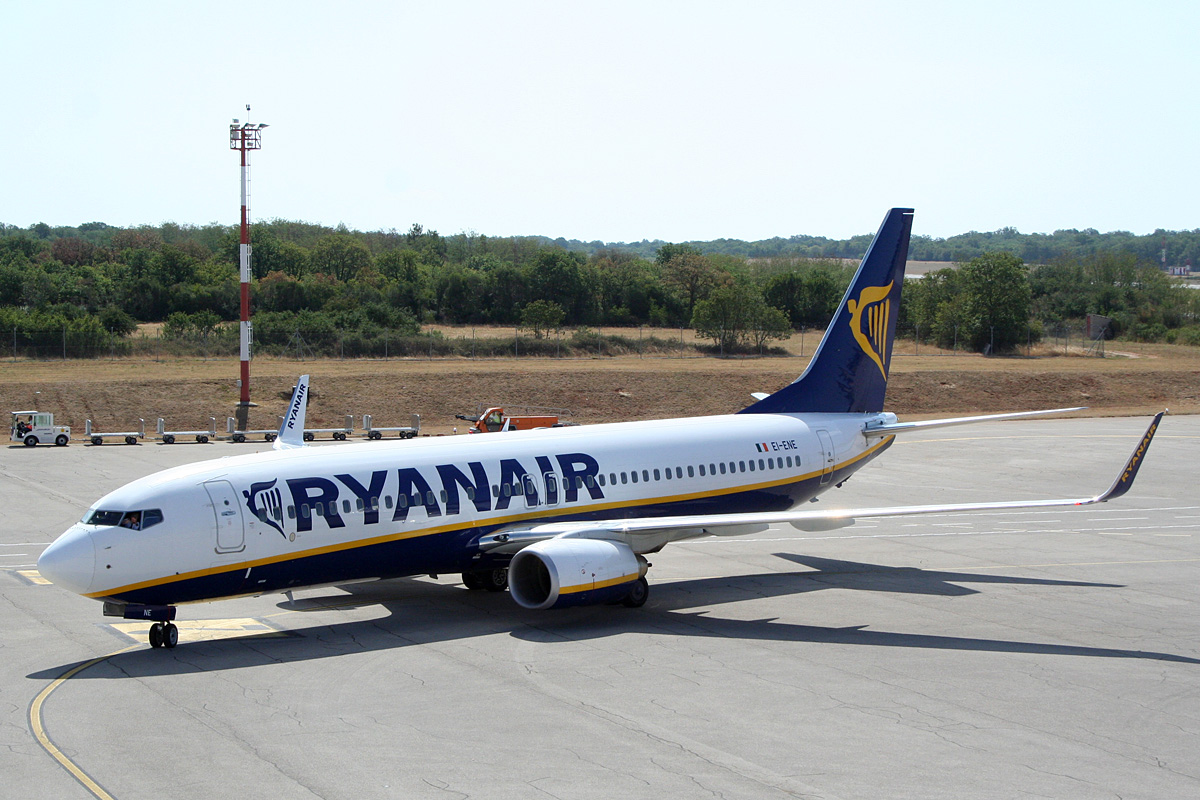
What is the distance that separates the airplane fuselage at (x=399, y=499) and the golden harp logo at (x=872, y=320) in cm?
451

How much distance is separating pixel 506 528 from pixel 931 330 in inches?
4249

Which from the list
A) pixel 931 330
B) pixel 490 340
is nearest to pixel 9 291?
pixel 490 340

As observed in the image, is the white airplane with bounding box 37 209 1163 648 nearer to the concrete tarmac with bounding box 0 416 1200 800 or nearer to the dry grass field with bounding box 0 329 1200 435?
the concrete tarmac with bounding box 0 416 1200 800

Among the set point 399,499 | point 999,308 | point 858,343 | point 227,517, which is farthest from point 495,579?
point 999,308

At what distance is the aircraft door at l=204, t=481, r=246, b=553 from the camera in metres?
24.0

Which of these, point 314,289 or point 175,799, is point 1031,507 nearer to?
point 175,799

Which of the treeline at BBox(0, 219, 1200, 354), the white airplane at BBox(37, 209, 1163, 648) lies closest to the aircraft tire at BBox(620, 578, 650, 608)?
the white airplane at BBox(37, 209, 1163, 648)

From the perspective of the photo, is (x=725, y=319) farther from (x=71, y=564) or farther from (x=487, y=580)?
(x=71, y=564)

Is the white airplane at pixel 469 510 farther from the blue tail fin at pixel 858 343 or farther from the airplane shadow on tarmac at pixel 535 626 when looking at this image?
the airplane shadow on tarmac at pixel 535 626

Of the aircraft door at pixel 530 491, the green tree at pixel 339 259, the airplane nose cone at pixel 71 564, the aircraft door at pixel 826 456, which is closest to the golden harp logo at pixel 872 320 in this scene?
the aircraft door at pixel 826 456

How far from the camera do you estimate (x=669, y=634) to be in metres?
25.9

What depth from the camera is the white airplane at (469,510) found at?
23.6m

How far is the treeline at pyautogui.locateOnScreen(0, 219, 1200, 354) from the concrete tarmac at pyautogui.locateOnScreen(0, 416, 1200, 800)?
244ft

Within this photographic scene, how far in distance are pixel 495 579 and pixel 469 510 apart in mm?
3226
